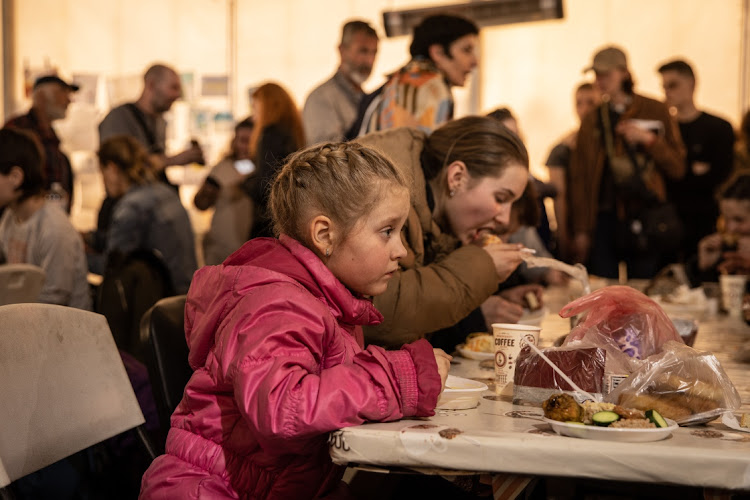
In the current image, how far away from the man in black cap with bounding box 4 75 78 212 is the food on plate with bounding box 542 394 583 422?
4.86 metres

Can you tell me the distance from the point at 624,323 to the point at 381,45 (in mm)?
6544

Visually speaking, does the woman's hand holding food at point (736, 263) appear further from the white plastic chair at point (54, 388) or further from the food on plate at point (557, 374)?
the white plastic chair at point (54, 388)

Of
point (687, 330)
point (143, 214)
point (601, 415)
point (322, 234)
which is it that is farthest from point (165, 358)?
point (143, 214)

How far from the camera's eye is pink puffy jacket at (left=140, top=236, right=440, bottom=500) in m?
1.32

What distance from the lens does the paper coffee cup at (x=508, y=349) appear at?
1.73 m

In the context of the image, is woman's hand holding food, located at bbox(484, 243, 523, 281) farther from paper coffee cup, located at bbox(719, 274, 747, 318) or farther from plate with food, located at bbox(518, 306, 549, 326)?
paper coffee cup, located at bbox(719, 274, 747, 318)

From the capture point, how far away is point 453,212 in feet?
7.82

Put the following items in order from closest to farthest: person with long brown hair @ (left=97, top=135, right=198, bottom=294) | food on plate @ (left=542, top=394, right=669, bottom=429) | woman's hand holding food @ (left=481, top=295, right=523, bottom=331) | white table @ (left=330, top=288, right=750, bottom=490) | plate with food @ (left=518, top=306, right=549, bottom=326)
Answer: white table @ (left=330, top=288, right=750, bottom=490), food on plate @ (left=542, top=394, right=669, bottom=429), woman's hand holding food @ (left=481, top=295, right=523, bottom=331), plate with food @ (left=518, top=306, right=549, bottom=326), person with long brown hair @ (left=97, top=135, right=198, bottom=294)

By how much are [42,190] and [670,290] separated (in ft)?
9.04

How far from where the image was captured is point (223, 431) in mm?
1484

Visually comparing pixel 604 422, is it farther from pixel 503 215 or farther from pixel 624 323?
pixel 503 215

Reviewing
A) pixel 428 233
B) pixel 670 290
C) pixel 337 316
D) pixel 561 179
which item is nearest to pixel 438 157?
pixel 428 233

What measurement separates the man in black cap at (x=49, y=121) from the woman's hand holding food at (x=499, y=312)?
380 centimetres

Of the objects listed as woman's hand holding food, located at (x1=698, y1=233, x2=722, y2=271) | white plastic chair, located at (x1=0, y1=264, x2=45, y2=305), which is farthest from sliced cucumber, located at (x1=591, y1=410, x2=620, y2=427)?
woman's hand holding food, located at (x1=698, y1=233, x2=722, y2=271)
